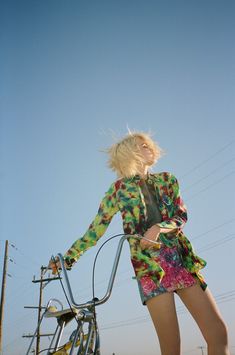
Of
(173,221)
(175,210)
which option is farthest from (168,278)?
(175,210)

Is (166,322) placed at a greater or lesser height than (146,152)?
lesser

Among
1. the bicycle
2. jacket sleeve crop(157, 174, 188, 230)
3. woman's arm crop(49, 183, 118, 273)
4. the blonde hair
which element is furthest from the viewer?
the blonde hair

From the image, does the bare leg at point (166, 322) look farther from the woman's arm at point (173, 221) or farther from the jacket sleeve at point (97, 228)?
the jacket sleeve at point (97, 228)

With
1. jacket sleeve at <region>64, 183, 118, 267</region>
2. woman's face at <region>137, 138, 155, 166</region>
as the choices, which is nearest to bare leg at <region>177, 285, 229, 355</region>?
jacket sleeve at <region>64, 183, 118, 267</region>

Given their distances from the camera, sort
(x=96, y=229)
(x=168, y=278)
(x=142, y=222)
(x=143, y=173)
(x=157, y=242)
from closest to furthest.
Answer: (x=157, y=242) → (x=168, y=278) → (x=142, y=222) → (x=96, y=229) → (x=143, y=173)

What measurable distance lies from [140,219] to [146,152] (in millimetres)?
Answer: 639

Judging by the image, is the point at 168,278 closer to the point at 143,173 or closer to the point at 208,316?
the point at 208,316

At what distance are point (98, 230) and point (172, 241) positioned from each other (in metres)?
0.58

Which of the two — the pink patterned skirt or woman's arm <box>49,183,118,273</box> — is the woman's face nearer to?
woman's arm <box>49,183,118,273</box>

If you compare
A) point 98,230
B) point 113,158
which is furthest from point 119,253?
point 113,158

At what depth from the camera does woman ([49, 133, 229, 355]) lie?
212 cm

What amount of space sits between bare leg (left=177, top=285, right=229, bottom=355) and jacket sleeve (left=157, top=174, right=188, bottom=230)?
0.44 metres

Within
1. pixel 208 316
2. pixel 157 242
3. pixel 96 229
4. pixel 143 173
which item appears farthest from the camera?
pixel 143 173

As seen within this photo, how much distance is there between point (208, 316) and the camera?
2.11 metres
